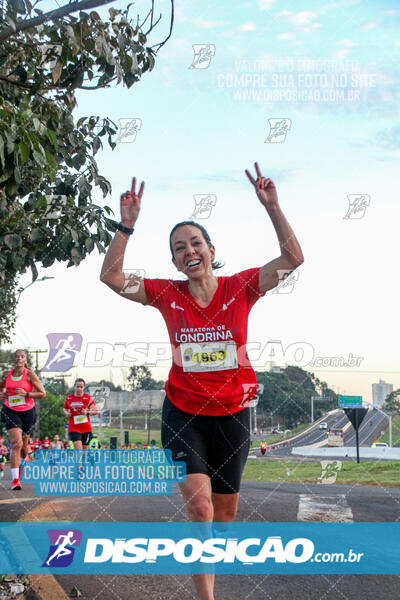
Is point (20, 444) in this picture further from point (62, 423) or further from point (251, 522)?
point (62, 423)

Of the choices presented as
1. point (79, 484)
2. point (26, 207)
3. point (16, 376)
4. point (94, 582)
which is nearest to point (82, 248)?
point (26, 207)

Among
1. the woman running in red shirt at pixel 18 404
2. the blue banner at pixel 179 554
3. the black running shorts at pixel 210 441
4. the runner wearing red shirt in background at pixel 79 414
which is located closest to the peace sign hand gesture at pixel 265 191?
the black running shorts at pixel 210 441

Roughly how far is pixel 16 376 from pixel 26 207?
15.6 feet

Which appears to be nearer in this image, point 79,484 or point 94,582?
point 94,582

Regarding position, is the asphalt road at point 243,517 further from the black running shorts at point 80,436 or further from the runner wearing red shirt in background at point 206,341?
the black running shorts at point 80,436

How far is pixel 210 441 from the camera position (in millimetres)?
3867

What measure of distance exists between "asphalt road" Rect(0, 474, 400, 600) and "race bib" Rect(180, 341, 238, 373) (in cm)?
131

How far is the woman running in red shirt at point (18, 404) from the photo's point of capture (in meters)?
9.46

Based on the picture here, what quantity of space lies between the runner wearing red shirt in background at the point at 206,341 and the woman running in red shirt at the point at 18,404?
18.9 feet

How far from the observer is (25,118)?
343cm

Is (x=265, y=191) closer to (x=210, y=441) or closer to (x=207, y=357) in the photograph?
(x=207, y=357)

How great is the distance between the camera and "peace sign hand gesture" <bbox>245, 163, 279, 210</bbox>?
12.5 ft

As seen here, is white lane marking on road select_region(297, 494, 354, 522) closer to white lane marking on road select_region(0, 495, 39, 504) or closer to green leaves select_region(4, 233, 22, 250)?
white lane marking on road select_region(0, 495, 39, 504)

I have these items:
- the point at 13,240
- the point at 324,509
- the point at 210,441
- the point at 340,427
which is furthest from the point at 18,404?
the point at 340,427
